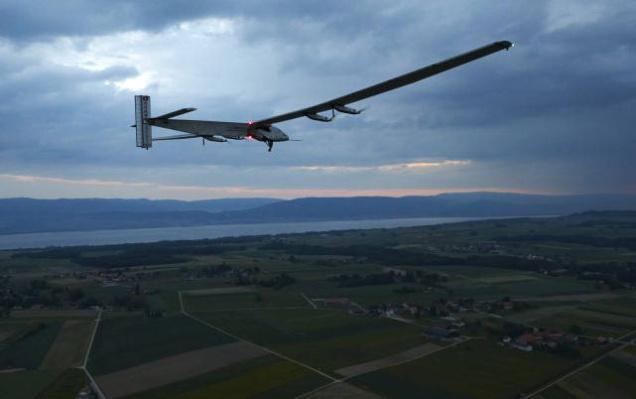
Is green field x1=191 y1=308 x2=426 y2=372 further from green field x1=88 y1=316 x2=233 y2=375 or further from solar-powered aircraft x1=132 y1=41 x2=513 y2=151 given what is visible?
solar-powered aircraft x1=132 y1=41 x2=513 y2=151

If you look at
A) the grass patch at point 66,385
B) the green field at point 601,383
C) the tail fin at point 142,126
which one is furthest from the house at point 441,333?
the tail fin at point 142,126

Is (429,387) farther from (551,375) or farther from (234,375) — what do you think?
(234,375)

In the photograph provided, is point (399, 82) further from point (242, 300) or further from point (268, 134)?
point (242, 300)

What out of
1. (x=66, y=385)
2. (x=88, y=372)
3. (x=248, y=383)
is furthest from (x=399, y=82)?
(x=88, y=372)

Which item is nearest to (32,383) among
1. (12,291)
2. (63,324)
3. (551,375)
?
(63,324)

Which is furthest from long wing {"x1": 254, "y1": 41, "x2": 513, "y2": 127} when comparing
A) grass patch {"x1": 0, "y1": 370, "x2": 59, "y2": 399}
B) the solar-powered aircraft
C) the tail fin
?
grass patch {"x1": 0, "y1": 370, "x2": 59, "y2": 399}
